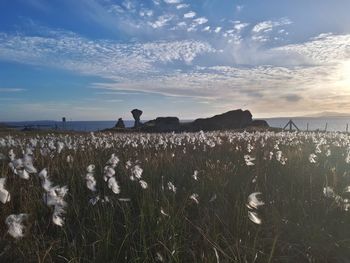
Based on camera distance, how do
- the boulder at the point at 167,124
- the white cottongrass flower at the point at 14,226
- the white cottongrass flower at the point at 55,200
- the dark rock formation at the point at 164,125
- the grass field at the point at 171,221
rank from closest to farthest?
the white cottongrass flower at the point at 14,226
the white cottongrass flower at the point at 55,200
the grass field at the point at 171,221
the dark rock formation at the point at 164,125
the boulder at the point at 167,124

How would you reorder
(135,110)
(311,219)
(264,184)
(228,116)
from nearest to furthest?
(311,219), (264,184), (228,116), (135,110)

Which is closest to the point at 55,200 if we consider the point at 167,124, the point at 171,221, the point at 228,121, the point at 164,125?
the point at 171,221

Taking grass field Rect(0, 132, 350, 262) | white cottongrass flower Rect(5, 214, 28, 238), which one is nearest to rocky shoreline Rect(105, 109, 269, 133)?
grass field Rect(0, 132, 350, 262)

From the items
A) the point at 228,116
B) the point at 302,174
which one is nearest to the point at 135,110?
the point at 228,116

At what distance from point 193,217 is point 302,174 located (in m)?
3.11

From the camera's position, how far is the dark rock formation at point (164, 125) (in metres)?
48.7

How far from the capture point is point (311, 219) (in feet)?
18.1

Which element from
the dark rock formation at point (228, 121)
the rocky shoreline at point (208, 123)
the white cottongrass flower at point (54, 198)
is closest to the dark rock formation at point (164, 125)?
the rocky shoreline at point (208, 123)

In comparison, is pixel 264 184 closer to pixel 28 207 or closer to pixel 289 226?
pixel 289 226

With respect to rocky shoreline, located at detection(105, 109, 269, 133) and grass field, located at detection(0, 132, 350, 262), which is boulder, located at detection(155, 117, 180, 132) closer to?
rocky shoreline, located at detection(105, 109, 269, 133)

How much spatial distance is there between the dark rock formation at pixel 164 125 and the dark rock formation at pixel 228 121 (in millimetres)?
2113

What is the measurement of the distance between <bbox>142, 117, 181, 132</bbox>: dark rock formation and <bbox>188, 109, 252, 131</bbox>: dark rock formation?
211cm

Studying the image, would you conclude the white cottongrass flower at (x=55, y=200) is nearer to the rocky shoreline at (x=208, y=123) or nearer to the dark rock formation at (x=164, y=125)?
the dark rock formation at (x=164, y=125)

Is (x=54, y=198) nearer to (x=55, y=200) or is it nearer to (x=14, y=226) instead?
(x=55, y=200)
